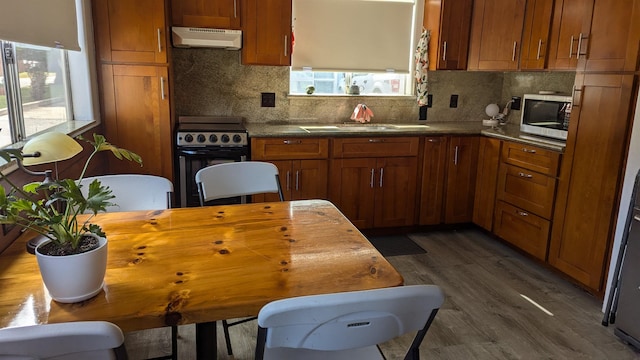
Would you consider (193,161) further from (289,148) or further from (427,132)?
(427,132)

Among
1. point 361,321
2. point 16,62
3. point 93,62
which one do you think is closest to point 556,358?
point 361,321

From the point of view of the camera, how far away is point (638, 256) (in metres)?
2.32

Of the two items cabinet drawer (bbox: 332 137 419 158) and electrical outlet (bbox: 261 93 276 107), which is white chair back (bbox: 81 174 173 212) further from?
electrical outlet (bbox: 261 93 276 107)

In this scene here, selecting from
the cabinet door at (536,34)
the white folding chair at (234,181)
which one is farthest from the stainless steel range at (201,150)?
the cabinet door at (536,34)

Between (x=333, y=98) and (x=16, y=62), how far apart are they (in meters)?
2.46

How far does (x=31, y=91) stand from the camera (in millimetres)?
2320

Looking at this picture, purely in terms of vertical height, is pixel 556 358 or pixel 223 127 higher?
pixel 223 127

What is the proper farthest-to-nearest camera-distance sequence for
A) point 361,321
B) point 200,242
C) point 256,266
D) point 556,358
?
1. point 556,358
2. point 200,242
3. point 256,266
4. point 361,321

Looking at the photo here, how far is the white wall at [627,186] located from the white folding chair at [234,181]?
1855 millimetres

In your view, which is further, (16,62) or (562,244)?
(562,244)

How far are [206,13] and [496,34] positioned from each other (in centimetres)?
222

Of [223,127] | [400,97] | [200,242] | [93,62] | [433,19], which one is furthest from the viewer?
[400,97]

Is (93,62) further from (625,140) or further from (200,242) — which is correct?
(625,140)

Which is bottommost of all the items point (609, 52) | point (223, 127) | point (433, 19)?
point (223, 127)
